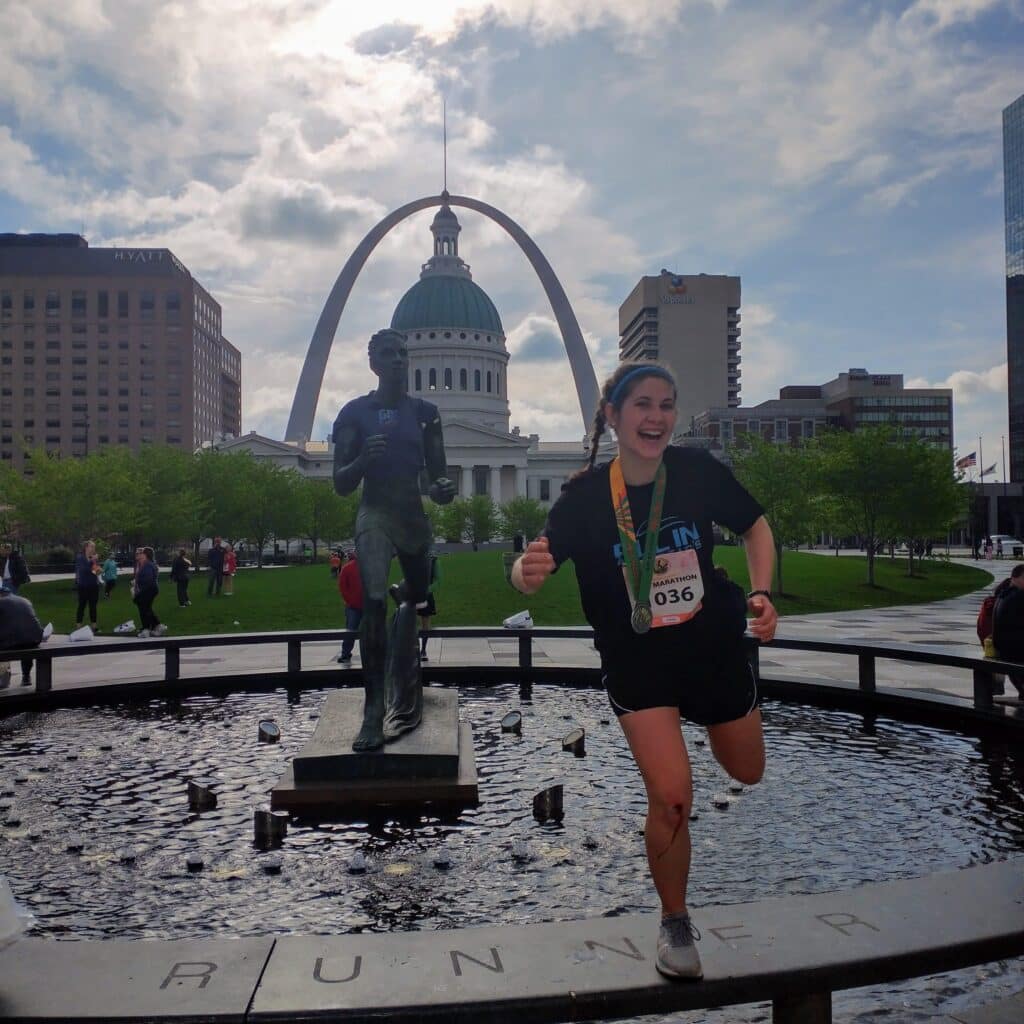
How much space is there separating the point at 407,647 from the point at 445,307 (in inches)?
5393

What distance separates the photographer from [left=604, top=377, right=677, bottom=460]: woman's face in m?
3.78

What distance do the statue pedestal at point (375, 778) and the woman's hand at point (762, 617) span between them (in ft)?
12.0

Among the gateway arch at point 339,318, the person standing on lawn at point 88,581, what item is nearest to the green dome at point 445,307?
the gateway arch at point 339,318

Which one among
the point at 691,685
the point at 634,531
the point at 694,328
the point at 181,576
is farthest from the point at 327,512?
the point at 694,328

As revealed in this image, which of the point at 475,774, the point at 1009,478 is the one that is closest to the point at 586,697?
the point at 475,774

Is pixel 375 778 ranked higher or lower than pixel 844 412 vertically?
lower

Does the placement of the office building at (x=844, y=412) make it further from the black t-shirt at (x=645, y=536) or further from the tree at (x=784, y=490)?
the black t-shirt at (x=645, y=536)

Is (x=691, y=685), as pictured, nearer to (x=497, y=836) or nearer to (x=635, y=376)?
(x=635, y=376)

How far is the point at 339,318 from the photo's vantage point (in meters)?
115

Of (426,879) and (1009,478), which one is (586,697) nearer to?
(426,879)

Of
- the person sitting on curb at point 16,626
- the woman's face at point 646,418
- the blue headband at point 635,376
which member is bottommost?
the person sitting on curb at point 16,626

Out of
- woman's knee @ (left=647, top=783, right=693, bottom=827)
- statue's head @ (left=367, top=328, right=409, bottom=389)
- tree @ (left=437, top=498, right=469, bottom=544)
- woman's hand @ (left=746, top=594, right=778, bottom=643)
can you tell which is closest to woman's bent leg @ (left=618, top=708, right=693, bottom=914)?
woman's knee @ (left=647, top=783, right=693, bottom=827)

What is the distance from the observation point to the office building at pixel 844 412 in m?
136

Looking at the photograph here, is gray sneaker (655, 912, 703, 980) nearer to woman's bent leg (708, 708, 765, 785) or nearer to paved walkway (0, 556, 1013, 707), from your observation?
woman's bent leg (708, 708, 765, 785)
